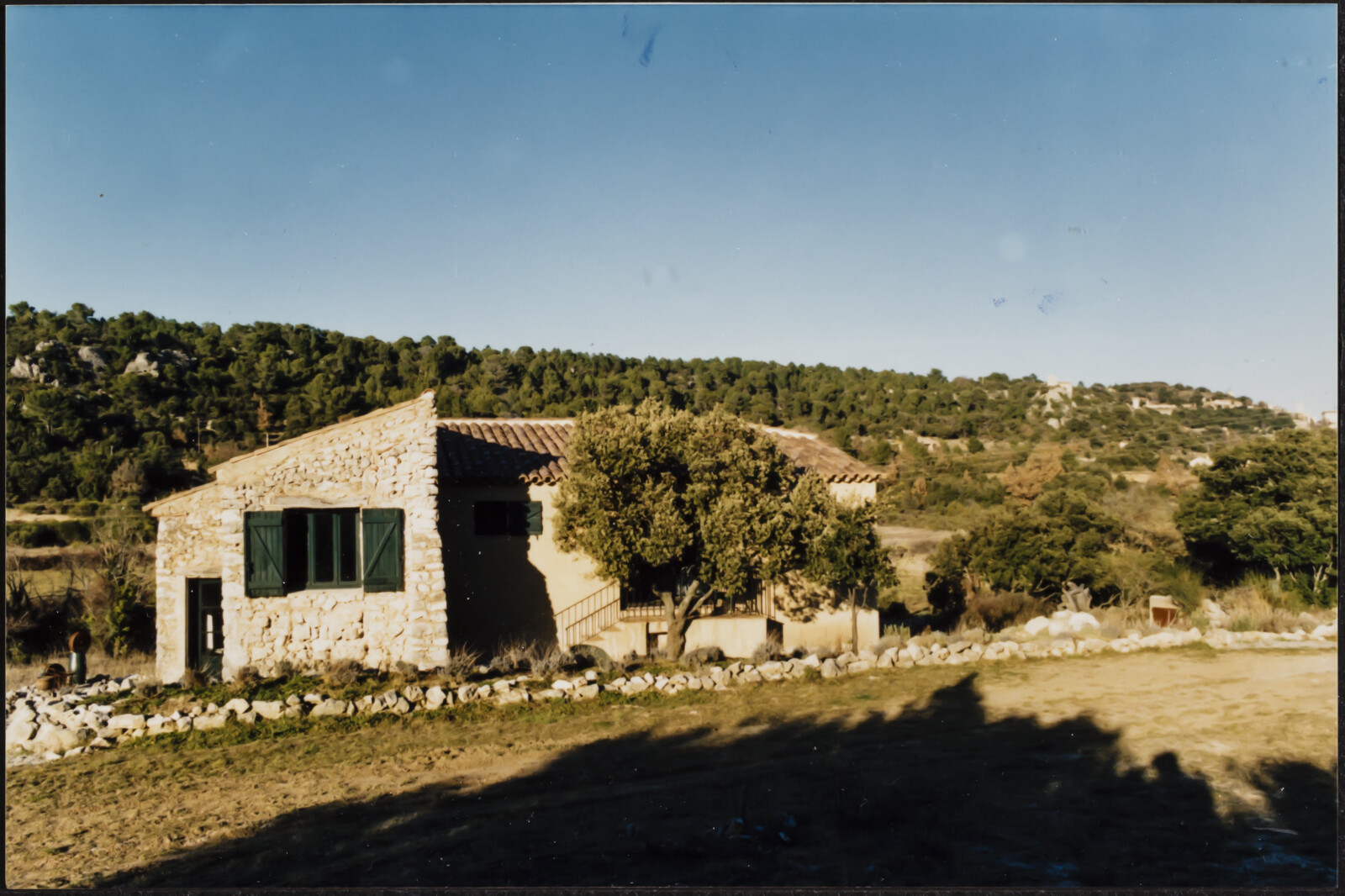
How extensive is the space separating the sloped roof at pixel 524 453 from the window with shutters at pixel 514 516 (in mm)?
447

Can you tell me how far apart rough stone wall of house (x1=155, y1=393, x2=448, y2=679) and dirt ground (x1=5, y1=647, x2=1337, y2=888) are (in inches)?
92.2

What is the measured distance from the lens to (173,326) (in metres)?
41.8

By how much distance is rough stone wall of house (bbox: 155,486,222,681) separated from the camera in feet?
46.2

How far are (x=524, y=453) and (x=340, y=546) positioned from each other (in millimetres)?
4480

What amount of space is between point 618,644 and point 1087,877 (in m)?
9.56

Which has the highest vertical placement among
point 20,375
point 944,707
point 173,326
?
point 173,326

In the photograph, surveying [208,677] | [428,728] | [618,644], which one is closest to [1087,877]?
[428,728]

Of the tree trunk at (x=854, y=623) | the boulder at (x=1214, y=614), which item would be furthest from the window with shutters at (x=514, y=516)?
the boulder at (x=1214, y=614)

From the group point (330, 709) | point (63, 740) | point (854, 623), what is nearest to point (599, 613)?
point (854, 623)

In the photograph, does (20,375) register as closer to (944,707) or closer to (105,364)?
(105,364)

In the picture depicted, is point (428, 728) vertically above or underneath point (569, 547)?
underneath

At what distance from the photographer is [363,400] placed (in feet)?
119

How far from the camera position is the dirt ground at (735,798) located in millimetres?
7184

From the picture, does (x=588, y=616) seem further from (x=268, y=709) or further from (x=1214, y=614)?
(x=1214, y=614)
